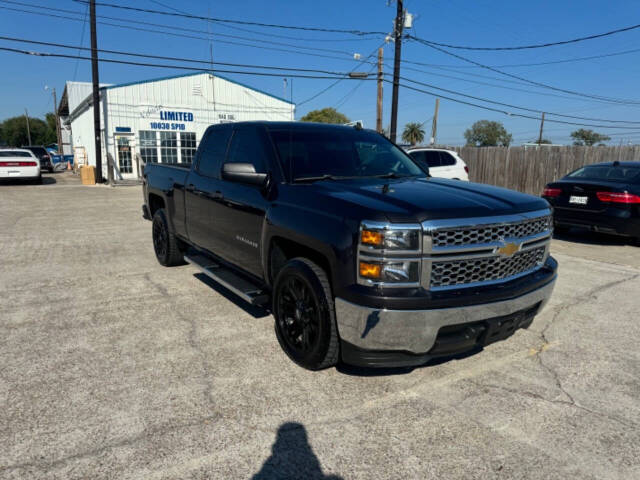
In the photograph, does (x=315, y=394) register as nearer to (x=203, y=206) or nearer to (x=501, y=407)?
(x=501, y=407)

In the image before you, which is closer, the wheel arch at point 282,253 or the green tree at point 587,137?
the wheel arch at point 282,253

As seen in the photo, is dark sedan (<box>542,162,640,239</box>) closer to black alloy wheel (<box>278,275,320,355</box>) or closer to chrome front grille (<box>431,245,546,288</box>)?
chrome front grille (<box>431,245,546,288</box>)

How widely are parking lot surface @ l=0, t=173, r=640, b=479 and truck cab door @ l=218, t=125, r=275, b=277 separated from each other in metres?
0.69

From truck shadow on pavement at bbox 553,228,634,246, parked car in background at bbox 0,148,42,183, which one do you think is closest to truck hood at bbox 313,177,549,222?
truck shadow on pavement at bbox 553,228,634,246

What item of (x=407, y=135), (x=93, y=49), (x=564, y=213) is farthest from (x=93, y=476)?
(x=407, y=135)

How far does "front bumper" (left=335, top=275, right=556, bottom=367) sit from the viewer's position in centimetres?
278

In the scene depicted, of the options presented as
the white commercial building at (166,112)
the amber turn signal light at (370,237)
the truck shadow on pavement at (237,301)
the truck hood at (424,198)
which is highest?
the white commercial building at (166,112)

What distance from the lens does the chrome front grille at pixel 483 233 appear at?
2838mm

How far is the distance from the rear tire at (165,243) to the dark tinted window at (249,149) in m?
2.04

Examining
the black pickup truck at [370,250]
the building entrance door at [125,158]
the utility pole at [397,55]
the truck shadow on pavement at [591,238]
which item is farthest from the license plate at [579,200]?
the building entrance door at [125,158]

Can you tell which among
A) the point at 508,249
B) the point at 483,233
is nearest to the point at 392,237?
the point at 483,233

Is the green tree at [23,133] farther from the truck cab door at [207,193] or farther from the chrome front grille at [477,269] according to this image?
the chrome front grille at [477,269]

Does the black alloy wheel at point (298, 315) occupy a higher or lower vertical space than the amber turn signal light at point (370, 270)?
lower

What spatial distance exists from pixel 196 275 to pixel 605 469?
485 centimetres
